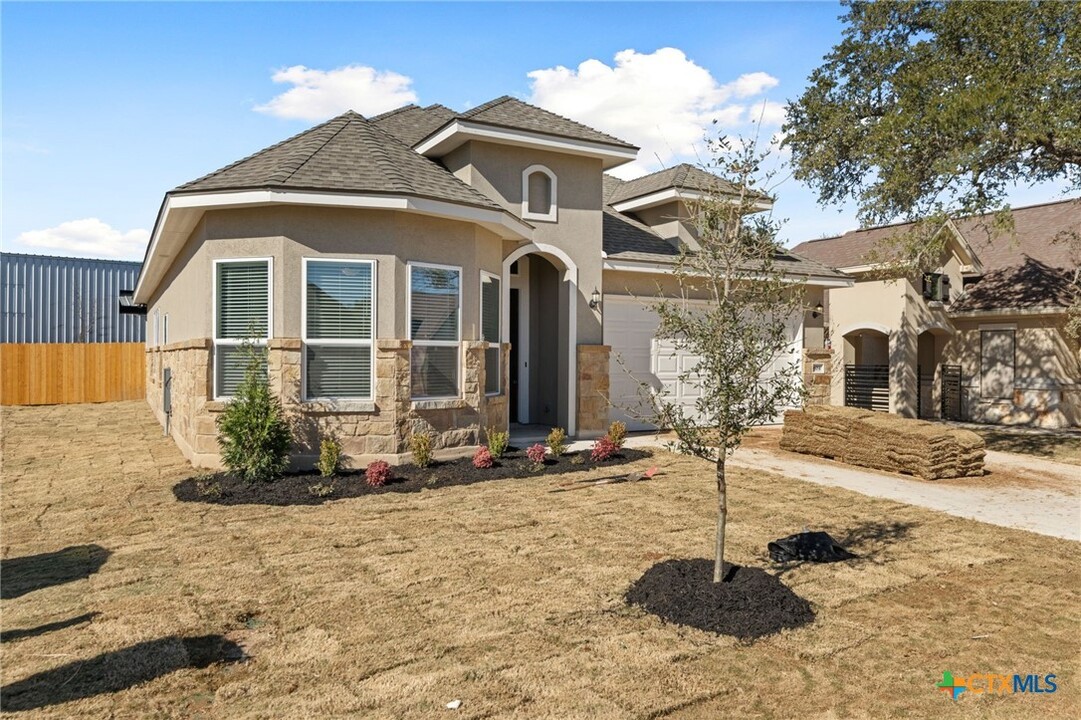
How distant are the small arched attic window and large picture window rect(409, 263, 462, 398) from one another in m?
3.27

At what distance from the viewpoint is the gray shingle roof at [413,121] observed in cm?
1491

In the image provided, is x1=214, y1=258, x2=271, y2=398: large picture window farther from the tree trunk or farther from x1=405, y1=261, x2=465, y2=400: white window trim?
the tree trunk

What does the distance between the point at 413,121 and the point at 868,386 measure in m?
15.1

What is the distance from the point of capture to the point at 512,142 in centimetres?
1310

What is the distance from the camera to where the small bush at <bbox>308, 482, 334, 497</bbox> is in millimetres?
8906

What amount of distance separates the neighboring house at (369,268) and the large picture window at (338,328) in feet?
0.07

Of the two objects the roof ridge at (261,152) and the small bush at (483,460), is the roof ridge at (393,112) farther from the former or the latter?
the small bush at (483,460)

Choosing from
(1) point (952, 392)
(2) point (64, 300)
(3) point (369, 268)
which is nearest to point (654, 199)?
(3) point (369, 268)

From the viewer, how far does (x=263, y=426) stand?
30.8 feet

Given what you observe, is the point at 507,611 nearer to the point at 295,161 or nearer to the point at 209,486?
the point at 209,486

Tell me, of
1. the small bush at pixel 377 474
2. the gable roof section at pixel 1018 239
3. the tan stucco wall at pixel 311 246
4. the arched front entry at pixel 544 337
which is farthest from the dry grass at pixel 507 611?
the gable roof section at pixel 1018 239

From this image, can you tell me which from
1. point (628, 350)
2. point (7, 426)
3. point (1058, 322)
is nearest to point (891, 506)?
point (628, 350)

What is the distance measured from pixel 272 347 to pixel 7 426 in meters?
11.4

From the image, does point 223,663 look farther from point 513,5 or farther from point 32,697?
point 513,5
